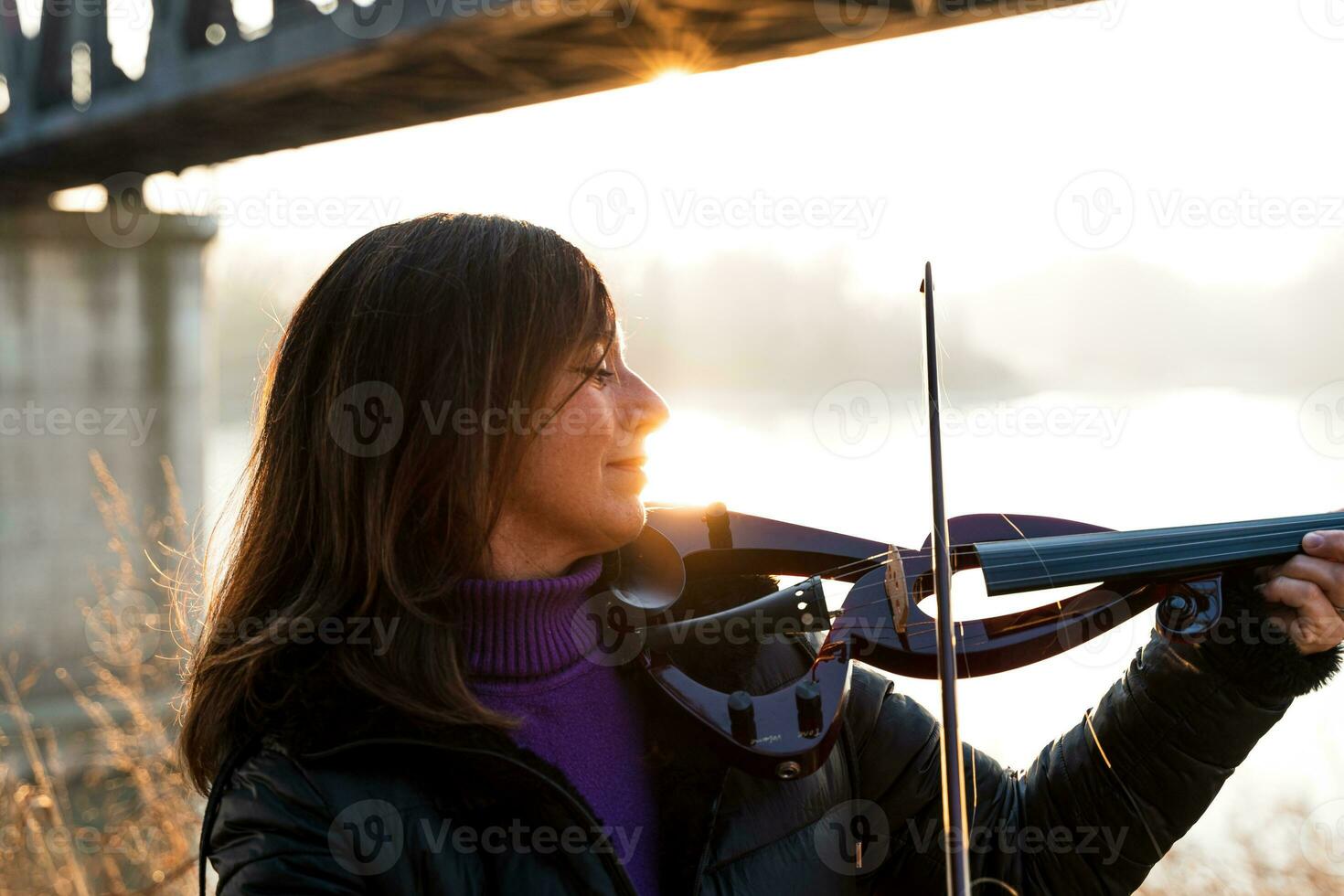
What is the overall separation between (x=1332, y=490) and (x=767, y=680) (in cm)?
565

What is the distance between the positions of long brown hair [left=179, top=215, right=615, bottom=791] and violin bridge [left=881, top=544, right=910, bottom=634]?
542mm

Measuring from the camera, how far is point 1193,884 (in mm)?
3354

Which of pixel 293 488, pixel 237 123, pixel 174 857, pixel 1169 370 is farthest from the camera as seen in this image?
pixel 1169 370

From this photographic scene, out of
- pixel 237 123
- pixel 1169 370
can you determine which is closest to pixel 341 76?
pixel 237 123

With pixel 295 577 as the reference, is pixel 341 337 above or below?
above

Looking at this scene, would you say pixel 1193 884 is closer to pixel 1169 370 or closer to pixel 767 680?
pixel 767 680

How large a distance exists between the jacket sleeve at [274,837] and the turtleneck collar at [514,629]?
0.28 metres
